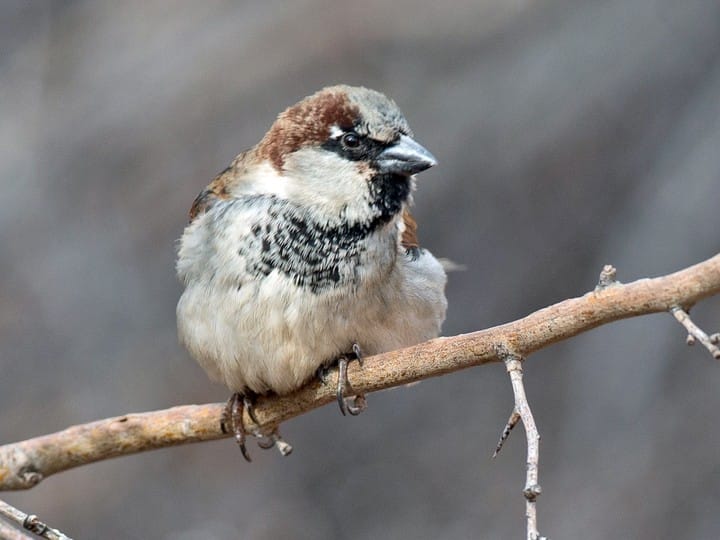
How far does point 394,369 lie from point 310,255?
34 cm

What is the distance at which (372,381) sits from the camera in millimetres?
1989

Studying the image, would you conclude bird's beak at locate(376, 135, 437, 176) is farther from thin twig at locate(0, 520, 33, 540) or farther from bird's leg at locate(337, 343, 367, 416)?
thin twig at locate(0, 520, 33, 540)

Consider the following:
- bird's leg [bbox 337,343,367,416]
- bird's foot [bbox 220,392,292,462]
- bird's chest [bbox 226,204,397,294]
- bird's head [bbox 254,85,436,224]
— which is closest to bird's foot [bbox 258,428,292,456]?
bird's foot [bbox 220,392,292,462]

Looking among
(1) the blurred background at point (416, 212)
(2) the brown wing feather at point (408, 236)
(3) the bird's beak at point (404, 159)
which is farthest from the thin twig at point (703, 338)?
(1) the blurred background at point (416, 212)

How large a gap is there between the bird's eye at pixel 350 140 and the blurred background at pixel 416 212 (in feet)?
5.11

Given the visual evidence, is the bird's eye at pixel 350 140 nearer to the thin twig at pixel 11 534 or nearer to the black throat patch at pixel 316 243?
the black throat patch at pixel 316 243

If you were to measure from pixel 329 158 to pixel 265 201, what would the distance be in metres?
0.16

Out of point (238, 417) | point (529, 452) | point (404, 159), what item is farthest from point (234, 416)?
point (529, 452)

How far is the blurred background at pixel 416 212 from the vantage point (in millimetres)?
3605

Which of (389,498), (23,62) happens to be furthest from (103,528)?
(23,62)

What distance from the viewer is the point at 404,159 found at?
2.12 meters

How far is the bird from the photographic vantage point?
2123 mm

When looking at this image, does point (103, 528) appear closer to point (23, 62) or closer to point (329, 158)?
point (23, 62)

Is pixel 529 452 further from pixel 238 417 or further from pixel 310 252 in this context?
pixel 238 417
